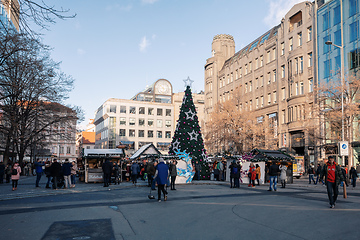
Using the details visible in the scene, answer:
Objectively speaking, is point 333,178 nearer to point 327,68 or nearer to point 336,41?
point 336,41

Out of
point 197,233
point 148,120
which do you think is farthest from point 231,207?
point 148,120

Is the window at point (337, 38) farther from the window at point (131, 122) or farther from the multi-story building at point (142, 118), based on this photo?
the window at point (131, 122)

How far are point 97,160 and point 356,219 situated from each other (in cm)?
2184

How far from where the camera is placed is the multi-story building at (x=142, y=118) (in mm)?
91500

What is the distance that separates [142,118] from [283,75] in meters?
50.3

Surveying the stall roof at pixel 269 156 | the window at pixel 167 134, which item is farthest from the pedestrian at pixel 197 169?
the window at pixel 167 134

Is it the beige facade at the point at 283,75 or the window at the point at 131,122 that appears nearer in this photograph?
the beige facade at the point at 283,75

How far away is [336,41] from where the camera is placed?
131 feet

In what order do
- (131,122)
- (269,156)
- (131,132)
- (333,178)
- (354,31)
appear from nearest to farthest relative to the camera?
1. (333,178)
2. (269,156)
3. (354,31)
4. (131,132)
5. (131,122)

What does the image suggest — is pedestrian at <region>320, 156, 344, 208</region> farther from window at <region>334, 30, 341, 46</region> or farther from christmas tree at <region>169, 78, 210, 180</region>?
window at <region>334, 30, 341, 46</region>

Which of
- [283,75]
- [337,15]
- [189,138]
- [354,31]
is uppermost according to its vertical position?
[337,15]

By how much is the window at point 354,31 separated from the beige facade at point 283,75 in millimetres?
6488

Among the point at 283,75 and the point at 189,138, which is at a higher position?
the point at 283,75

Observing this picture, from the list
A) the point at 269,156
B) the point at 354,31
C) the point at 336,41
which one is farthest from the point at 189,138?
the point at 336,41
